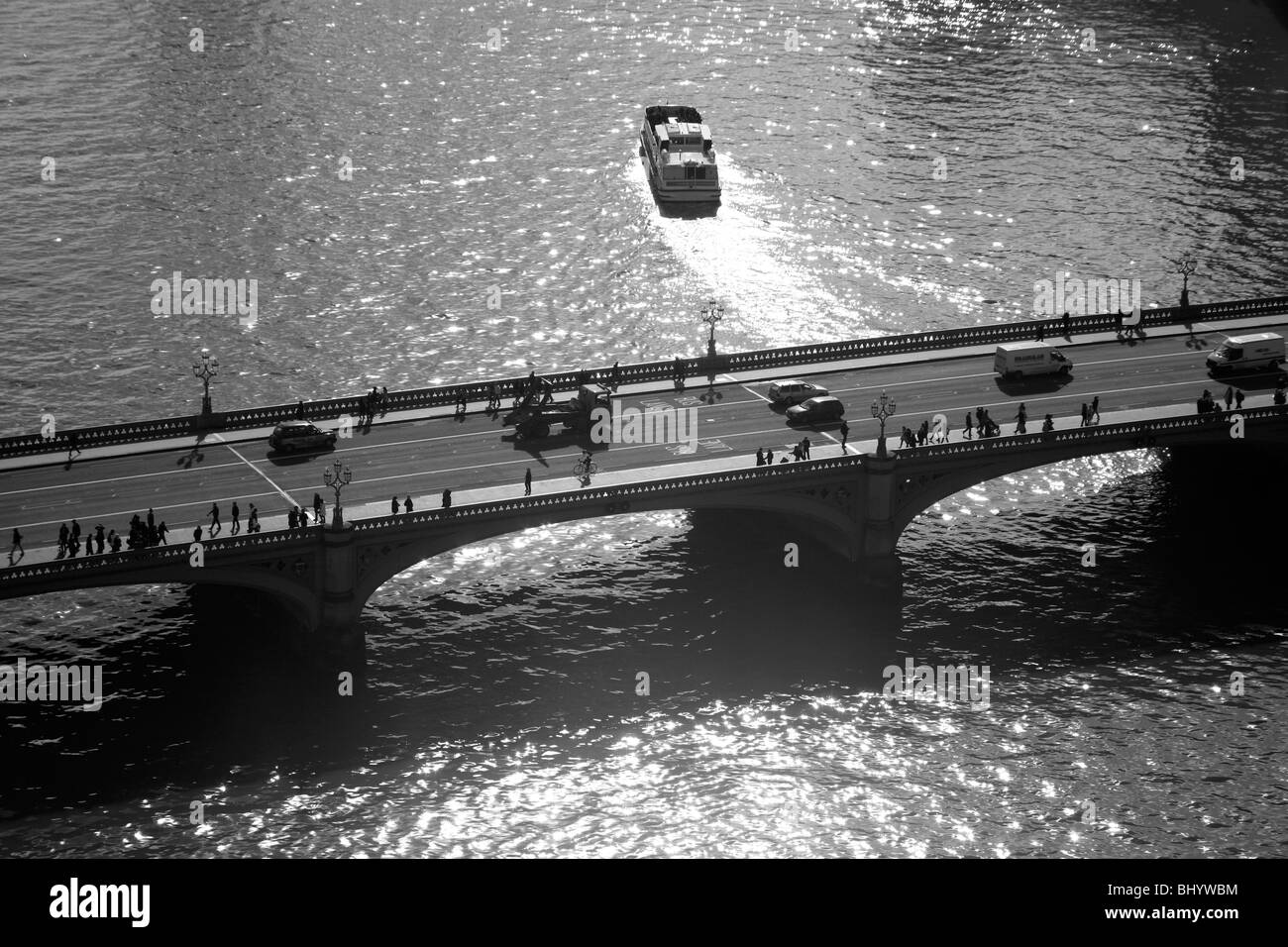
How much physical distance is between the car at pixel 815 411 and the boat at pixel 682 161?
51.3 m

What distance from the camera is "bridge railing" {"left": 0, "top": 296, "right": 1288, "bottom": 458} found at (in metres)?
113

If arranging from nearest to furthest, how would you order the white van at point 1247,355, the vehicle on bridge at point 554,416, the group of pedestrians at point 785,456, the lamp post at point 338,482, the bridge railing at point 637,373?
the lamp post at point 338,482 → the group of pedestrians at point 785,456 → the bridge railing at point 637,373 → the vehicle on bridge at point 554,416 → the white van at point 1247,355

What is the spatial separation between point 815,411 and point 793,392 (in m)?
2.85

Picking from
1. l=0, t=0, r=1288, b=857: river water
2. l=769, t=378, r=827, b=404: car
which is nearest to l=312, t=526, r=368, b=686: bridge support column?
l=0, t=0, r=1288, b=857: river water

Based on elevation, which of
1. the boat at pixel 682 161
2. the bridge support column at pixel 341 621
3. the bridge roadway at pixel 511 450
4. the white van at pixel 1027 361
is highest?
the boat at pixel 682 161

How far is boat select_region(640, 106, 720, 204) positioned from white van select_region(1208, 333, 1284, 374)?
52.0 metres

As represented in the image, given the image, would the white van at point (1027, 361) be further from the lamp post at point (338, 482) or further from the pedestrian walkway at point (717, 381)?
the lamp post at point (338, 482)

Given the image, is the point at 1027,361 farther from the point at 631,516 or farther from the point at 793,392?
the point at 631,516

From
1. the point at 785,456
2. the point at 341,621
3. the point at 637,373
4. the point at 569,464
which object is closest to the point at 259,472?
the point at 341,621

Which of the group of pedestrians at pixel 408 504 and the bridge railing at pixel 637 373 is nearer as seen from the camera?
the group of pedestrians at pixel 408 504

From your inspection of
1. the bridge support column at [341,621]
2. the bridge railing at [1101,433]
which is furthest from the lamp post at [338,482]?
the bridge railing at [1101,433]

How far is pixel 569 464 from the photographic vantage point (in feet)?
368

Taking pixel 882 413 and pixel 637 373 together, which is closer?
pixel 882 413

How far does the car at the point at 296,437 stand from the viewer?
11250 cm
